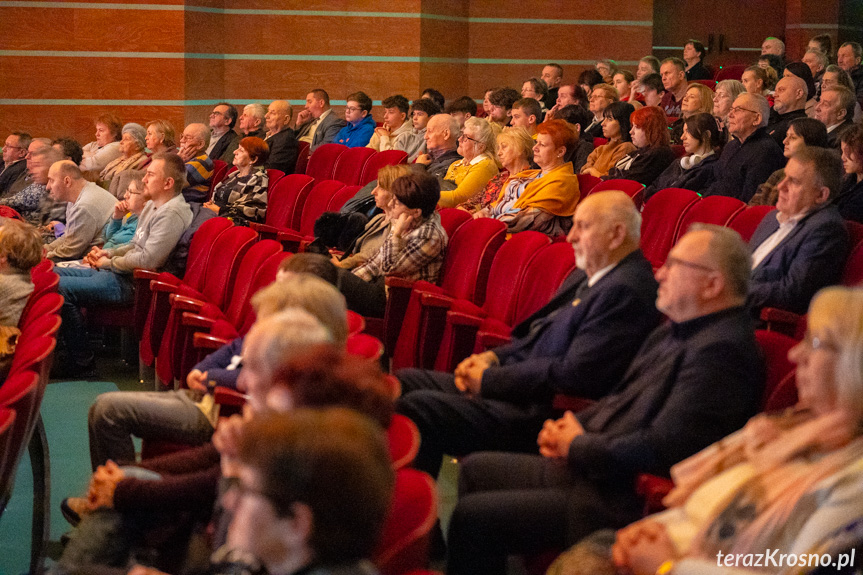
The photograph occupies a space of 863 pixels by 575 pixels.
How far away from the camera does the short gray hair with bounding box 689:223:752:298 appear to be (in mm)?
2047

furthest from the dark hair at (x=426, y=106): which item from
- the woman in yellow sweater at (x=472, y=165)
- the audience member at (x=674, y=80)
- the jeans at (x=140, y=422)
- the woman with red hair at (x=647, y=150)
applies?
the jeans at (x=140, y=422)

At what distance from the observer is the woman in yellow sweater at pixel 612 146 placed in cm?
523

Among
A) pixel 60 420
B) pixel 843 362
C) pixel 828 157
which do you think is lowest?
pixel 60 420

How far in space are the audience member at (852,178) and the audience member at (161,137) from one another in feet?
12.0

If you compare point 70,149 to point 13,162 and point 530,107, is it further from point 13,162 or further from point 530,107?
point 530,107

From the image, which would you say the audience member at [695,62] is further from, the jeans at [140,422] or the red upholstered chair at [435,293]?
the jeans at [140,422]

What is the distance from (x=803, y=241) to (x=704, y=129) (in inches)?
71.9

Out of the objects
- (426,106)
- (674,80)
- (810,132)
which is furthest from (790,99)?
(426,106)

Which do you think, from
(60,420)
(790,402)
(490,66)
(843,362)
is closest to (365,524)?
(843,362)

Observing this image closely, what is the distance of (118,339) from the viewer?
15.9 feet

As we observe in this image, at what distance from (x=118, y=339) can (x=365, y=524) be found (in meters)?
3.94

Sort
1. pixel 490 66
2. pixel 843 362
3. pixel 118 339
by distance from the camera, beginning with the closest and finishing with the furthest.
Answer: pixel 843 362 < pixel 118 339 < pixel 490 66

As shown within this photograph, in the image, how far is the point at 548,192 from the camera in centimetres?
417

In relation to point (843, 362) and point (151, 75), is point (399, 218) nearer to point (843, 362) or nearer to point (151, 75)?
point (843, 362)
